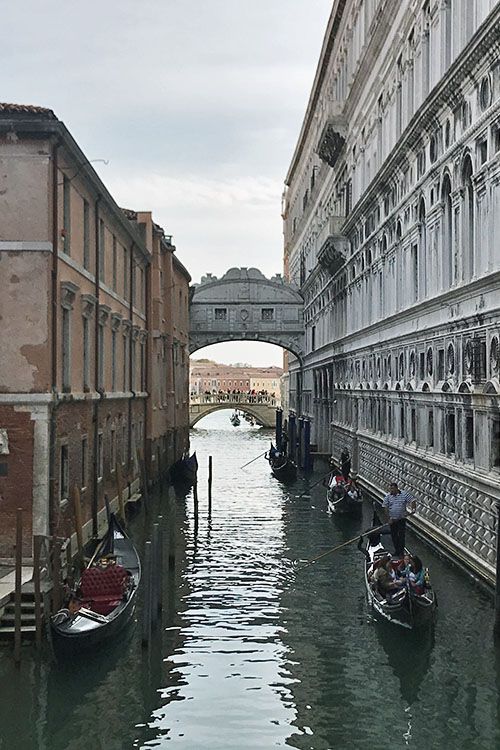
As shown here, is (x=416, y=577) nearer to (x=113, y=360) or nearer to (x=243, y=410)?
(x=113, y=360)

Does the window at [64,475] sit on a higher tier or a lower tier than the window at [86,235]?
lower

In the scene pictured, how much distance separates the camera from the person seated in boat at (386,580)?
11938 millimetres

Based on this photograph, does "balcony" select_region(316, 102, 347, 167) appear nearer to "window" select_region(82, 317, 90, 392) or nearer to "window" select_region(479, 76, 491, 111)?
"window" select_region(82, 317, 90, 392)

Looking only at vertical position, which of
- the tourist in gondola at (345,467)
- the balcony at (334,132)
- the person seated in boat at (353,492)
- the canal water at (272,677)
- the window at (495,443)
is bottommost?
the canal water at (272,677)

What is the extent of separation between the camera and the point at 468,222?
14.3 m

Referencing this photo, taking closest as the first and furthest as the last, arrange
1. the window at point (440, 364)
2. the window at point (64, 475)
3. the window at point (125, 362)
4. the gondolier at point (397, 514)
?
the window at point (64, 475), the gondolier at point (397, 514), the window at point (440, 364), the window at point (125, 362)

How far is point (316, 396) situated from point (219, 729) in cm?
3058

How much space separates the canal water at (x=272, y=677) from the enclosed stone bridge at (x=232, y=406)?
49112 mm

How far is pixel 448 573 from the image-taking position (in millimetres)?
14180

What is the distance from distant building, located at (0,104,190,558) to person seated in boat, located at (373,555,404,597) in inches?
170

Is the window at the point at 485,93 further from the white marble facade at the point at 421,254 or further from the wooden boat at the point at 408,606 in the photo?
the wooden boat at the point at 408,606

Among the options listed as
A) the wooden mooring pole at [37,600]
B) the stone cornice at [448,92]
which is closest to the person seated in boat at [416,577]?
the wooden mooring pole at [37,600]

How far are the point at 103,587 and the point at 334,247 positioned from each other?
19.2 metres

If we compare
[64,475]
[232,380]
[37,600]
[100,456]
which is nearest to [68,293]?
[64,475]
